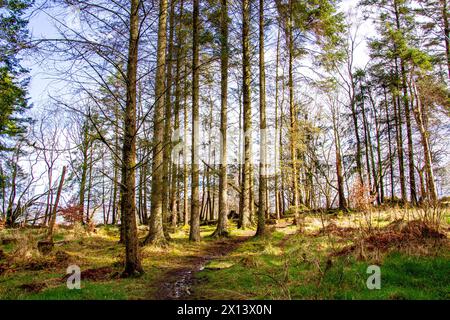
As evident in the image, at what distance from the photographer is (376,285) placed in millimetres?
4469

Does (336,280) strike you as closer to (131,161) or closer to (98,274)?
(131,161)

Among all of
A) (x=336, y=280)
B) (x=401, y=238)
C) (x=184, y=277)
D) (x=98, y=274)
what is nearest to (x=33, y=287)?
(x=98, y=274)

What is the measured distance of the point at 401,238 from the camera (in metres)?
6.48

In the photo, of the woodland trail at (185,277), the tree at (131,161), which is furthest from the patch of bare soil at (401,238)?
the tree at (131,161)

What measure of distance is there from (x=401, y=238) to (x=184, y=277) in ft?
17.2

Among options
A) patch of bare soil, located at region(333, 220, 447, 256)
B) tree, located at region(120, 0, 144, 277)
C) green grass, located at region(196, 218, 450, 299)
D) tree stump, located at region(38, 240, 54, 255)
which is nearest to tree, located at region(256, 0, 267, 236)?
green grass, located at region(196, 218, 450, 299)

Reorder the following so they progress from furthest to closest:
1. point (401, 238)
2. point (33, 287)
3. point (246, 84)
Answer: point (246, 84) → point (401, 238) → point (33, 287)

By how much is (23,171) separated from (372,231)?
944 inches

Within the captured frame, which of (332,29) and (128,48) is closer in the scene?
(128,48)

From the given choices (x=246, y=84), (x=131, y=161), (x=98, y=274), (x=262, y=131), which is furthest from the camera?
(x=246, y=84)
